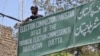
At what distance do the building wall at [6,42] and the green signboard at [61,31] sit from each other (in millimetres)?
9156

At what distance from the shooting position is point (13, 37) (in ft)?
59.2

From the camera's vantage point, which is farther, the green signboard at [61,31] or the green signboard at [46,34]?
the green signboard at [46,34]

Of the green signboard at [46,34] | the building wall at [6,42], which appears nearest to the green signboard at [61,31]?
the green signboard at [46,34]

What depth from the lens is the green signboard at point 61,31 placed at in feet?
21.7

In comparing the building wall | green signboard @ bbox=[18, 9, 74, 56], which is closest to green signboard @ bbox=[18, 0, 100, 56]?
green signboard @ bbox=[18, 9, 74, 56]

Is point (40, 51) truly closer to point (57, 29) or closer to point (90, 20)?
point (57, 29)

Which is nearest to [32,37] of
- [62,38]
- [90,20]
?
[62,38]

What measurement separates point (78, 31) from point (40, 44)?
1028 millimetres

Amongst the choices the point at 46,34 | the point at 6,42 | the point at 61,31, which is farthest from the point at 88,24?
the point at 6,42

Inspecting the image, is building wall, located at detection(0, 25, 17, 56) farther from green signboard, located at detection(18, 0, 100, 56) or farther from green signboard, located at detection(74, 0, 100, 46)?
green signboard, located at detection(74, 0, 100, 46)

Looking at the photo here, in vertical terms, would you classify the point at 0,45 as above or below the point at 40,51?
below

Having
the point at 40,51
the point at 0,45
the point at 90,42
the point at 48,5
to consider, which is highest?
the point at 90,42

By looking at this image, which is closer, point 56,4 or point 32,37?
point 32,37

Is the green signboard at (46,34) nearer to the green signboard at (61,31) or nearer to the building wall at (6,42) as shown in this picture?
the green signboard at (61,31)
